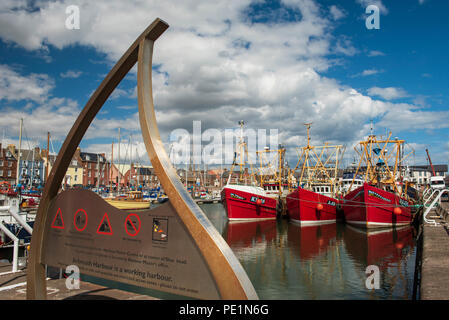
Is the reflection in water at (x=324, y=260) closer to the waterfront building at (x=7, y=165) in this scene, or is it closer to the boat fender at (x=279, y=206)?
the boat fender at (x=279, y=206)

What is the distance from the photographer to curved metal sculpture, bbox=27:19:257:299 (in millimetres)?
4023

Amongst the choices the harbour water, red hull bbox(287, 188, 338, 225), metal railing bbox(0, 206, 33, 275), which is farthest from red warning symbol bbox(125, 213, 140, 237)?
red hull bbox(287, 188, 338, 225)

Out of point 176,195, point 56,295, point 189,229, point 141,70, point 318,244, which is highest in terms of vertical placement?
point 141,70

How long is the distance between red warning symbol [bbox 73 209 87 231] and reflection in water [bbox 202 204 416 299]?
723 centimetres

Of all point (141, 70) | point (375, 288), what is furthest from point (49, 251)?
point (375, 288)

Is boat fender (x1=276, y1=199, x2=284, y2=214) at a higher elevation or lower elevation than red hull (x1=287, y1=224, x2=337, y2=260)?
higher

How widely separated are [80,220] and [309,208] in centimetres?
2730

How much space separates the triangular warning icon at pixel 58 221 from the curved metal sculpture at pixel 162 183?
0.15 m

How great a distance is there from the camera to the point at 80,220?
5.67m

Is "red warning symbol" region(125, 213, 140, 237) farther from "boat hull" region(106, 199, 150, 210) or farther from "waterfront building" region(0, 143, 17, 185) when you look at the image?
"waterfront building" region(0, 143, 17, 185)

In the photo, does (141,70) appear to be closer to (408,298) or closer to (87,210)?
(87,210)

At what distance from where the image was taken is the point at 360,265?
15.0 meters

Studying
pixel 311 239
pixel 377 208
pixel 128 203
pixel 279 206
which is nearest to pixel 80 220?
pixel 311 239
